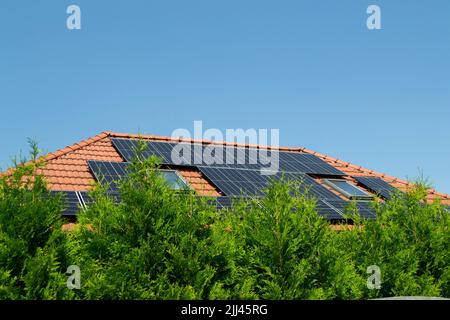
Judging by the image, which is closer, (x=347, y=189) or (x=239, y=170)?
(x=239, y=170)

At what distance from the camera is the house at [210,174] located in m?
13.8

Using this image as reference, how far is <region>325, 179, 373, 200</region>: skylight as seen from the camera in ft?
54.6

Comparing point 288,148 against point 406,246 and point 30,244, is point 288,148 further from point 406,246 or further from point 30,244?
point 30,244

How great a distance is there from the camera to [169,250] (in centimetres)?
892

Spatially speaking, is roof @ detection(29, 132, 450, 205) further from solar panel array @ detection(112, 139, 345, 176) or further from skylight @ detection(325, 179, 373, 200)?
skylight @ detection(325, 179, 373, 200)

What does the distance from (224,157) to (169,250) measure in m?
9.77

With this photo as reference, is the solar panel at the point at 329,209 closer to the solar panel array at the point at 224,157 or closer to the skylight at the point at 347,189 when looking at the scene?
the skylight at the point at 347,189

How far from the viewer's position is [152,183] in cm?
981

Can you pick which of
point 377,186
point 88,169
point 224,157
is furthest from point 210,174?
point 377,186

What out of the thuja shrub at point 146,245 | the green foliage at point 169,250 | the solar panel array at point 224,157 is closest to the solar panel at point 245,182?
the solar panel array at point 224,157

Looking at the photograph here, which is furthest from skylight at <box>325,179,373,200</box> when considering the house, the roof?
the roof

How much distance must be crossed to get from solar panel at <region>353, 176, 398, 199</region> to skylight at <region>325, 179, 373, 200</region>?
477 millimetres
